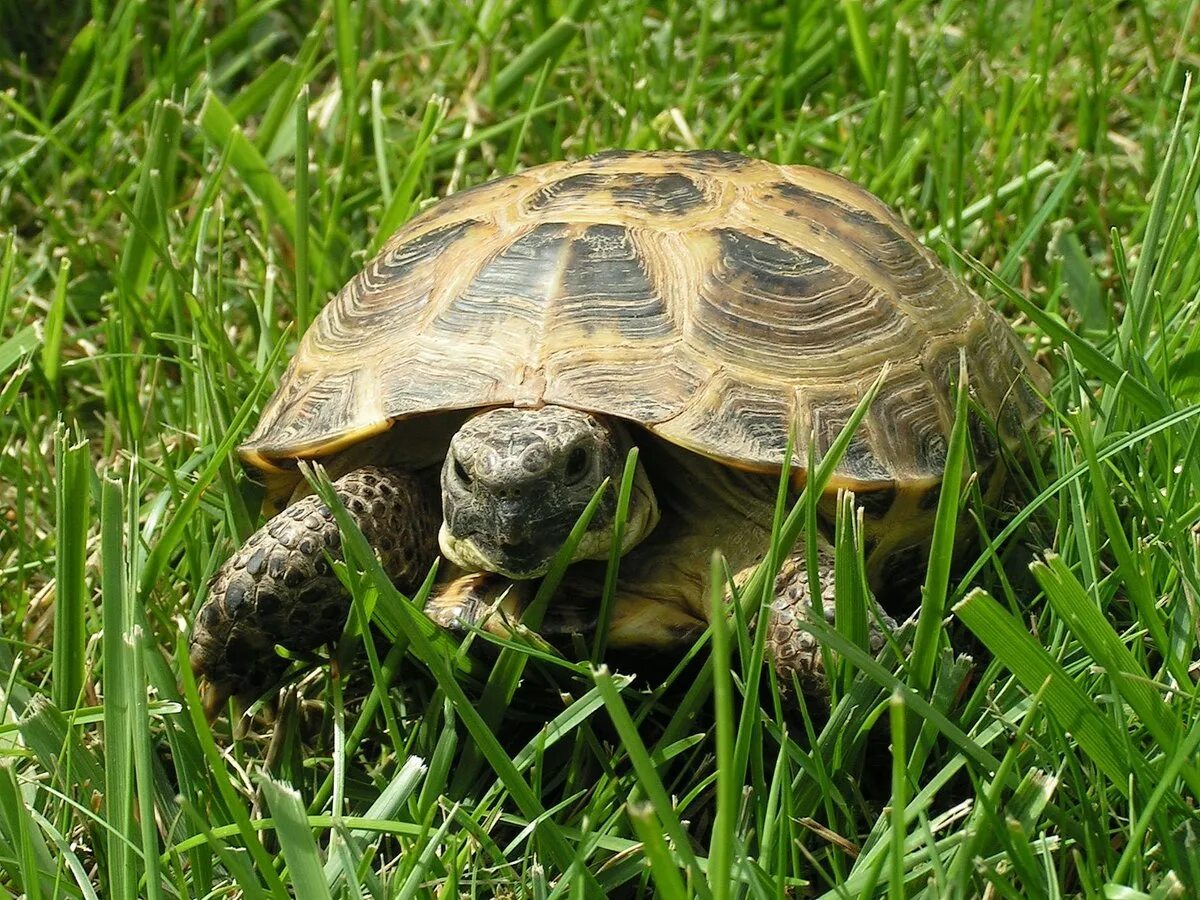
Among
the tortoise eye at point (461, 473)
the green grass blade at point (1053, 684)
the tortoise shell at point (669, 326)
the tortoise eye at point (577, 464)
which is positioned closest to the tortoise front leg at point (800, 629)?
the tortoise shell at point (669, 326)

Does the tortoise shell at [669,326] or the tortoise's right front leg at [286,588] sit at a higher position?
the tortoise shell at [669,326]

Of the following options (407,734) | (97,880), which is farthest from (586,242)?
(97,880)

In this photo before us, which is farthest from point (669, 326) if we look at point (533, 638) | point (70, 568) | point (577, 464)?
point (70, 568)

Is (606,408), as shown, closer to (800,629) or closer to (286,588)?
(800,629)

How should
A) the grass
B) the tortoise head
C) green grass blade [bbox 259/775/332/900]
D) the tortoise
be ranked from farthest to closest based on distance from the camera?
1. the tortoise
2. the tortoise head
3. the grass
4. green grass blade [bbox 259/775/332/900]

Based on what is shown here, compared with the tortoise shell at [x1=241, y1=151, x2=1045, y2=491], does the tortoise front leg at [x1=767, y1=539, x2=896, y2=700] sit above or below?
below

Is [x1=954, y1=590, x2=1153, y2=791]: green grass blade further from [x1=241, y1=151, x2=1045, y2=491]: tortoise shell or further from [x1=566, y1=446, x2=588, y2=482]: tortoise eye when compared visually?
[x1=566, y1=446, x2=588, y2=482]: tortoise eye

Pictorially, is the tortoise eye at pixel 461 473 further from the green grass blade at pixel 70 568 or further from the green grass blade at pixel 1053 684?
the green grass blade at pixel 1053 684

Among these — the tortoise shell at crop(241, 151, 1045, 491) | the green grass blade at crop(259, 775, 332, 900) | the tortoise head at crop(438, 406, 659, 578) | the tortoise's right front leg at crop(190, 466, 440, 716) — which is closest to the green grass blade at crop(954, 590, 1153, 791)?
the tortoise shell at crop(241, 151, 1045, 491)
